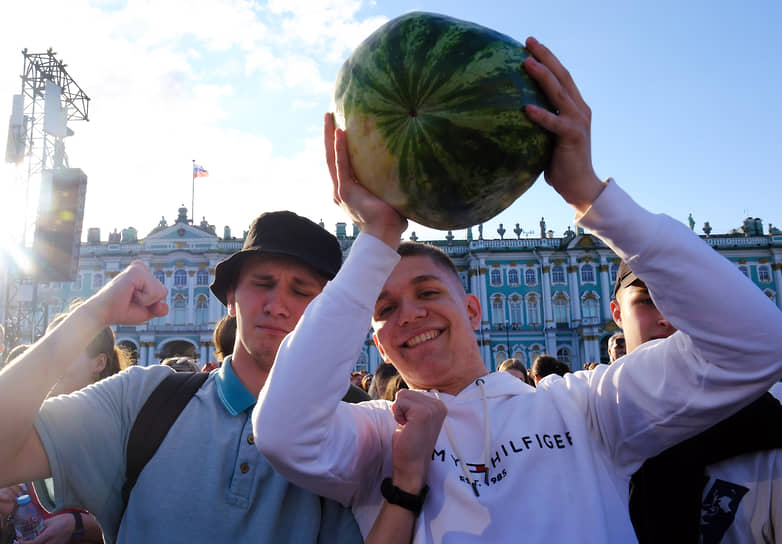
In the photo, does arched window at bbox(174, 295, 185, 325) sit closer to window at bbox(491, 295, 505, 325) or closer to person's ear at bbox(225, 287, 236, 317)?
window at bbox(491, 295, 505, 325)

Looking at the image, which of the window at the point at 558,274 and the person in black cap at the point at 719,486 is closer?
the person in black cap at the point at 719,486

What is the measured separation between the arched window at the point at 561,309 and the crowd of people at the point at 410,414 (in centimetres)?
4775

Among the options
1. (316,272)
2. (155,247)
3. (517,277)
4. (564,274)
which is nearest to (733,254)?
(564,274)

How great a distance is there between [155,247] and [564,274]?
3680 cm

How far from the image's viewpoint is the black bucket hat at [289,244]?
8.54 feet

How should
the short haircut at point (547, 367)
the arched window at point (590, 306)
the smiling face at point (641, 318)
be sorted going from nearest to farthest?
the smiling face at point (641, 318) < the short haircut at point (547, 367) < the arched window at point (590, 306)

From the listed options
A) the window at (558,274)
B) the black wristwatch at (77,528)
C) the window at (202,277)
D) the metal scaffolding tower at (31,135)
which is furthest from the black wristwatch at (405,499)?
the window at (558,274)

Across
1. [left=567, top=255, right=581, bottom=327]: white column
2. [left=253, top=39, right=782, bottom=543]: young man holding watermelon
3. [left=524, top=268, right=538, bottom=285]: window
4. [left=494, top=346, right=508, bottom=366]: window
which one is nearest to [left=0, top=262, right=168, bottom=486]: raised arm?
[left=253, top=39, right=782, bottom=543]: young man holding watermelon

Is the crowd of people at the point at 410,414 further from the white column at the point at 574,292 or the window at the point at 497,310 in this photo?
the white column at the point at 574,292

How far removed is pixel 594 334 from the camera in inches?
1794

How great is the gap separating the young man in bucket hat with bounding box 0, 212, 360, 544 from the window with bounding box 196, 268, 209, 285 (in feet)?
157

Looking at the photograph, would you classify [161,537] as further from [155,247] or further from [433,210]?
[155,247]

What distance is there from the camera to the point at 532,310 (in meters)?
48.6

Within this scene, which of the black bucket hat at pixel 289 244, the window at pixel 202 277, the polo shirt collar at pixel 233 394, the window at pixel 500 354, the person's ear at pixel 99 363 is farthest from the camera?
the window at pixel 202 277
